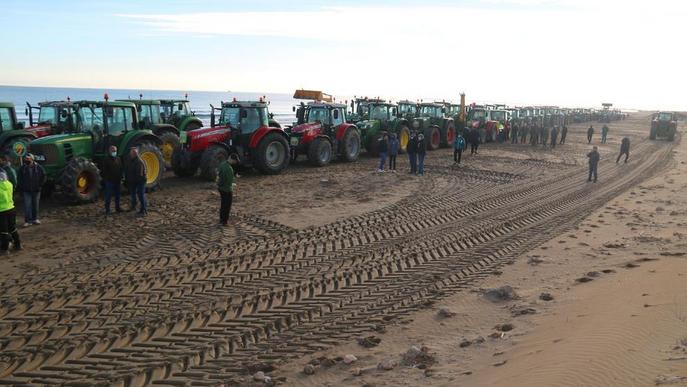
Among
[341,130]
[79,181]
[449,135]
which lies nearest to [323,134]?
[341,130]

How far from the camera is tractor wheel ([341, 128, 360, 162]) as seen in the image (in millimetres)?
16703

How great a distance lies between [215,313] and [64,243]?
3583 mm

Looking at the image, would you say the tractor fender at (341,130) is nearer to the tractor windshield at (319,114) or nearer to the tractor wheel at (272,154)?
the tractor windshield at (319,114)

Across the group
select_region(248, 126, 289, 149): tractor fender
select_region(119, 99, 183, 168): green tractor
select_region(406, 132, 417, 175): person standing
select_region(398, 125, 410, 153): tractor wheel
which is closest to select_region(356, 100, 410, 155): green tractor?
select_region(398, 125, 410, 153): tractor wheel

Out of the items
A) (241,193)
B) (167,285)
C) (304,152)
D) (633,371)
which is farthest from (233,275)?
(304,152)

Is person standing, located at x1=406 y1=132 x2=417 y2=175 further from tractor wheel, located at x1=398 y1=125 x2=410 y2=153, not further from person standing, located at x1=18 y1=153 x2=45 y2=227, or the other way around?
person standing, located at x1=18 y1=153 x2=45 y2=227

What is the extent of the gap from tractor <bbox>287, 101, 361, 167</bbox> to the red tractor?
143 centimetres

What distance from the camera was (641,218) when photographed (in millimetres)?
10023

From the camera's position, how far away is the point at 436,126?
72.8 feet

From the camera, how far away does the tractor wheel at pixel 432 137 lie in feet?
71.4

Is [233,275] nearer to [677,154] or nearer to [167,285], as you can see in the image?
[167,285]

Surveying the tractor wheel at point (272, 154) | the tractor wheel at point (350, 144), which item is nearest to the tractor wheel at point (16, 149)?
the tractor wheel at point (272, 154)

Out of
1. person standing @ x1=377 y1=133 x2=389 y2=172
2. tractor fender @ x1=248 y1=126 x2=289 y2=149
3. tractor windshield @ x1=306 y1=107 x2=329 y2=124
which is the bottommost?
person standing @ x1=377 y1=133 x2=389 y2=172

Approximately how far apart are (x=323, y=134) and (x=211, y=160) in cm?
476
